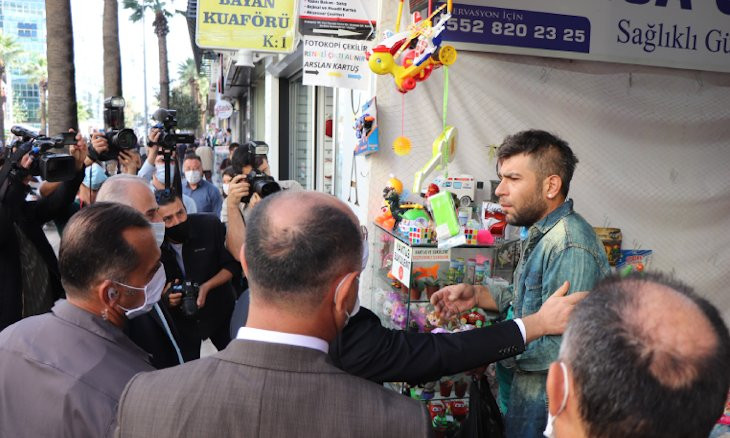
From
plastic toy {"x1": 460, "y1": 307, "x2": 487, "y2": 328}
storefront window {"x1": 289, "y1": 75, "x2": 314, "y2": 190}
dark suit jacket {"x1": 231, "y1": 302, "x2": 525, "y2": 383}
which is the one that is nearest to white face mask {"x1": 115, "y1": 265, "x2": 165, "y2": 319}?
dark suit jacket {"x1": 231, "y1": 302, "x2": 525, "y2": 383}

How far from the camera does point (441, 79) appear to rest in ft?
12.8

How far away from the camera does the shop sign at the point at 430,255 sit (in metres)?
2.97

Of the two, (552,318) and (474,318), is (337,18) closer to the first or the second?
(474,318)

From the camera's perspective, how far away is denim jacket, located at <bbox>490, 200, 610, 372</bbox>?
2.09 meters

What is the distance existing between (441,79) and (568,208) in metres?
1.90

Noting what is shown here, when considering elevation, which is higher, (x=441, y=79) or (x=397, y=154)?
(x=441, y=79)

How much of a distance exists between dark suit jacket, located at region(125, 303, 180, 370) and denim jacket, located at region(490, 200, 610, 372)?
1.41 meters

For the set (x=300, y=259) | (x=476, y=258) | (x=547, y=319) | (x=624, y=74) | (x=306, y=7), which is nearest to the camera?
(x=300, y=259)

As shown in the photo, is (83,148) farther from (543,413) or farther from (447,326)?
(543,413)

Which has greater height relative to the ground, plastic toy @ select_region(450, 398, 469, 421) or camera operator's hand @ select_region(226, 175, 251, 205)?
camera operator's hand @ select_region(226, 175, 251, 205)

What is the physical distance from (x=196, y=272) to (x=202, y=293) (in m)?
0.13

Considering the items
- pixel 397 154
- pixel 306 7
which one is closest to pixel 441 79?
pixel 397 154

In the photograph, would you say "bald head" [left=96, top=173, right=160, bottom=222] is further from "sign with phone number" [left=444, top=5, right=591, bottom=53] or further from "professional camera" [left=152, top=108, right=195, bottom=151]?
"sign with phone number" [left=444, top=5, right=591, bottom=53]

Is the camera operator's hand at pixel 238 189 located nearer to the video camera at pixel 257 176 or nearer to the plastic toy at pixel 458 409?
the video camera at pixel 257 176
